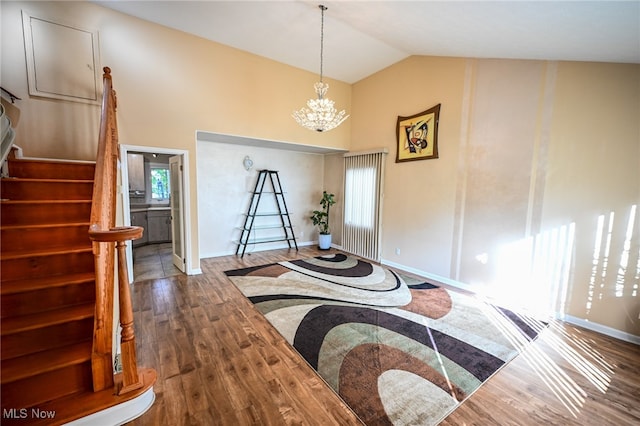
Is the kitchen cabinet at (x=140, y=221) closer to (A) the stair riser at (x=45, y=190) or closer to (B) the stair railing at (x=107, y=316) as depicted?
(A) the stair riser at (x=45, y=190)

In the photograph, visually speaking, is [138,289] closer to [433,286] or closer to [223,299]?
[223,299]

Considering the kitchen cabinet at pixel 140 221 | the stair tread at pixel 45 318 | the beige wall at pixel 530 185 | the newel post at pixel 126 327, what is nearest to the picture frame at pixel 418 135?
the beige wall at pixel 530 185

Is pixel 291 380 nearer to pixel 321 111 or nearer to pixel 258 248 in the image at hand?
pixel 321 111

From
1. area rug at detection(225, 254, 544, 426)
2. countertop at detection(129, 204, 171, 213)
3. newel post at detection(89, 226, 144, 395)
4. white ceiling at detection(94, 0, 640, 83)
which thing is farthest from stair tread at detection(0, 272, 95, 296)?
countertop at detection(129, 204, 171, 213)

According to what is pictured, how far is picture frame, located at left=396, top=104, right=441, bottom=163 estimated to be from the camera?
4215 mm

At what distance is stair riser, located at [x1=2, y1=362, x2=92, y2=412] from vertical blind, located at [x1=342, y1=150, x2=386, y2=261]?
4605 mm

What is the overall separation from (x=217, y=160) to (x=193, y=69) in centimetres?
178

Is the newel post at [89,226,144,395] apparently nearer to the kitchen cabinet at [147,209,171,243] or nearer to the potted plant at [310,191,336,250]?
the potted plant at [310,191,336,250]

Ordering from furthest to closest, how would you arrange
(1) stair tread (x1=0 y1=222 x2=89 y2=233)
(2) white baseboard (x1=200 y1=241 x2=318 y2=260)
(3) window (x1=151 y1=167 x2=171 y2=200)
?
(3) window (x1=151 y1=167 x2=171 y2=200), (2) white baseboard (x1=200 y1=241 x2=318 y2=260), (1) stair tread (x1=0 y1=222 x2=89 y2=233)

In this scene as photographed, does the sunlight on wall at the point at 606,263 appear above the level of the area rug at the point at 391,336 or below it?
above

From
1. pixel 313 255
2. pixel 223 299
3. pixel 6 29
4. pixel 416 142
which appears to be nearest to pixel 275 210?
pixel 313 255

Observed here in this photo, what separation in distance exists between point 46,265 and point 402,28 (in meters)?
4.53

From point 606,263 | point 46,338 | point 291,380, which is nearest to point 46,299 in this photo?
point 46,338

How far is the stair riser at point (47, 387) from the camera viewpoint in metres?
1.43
